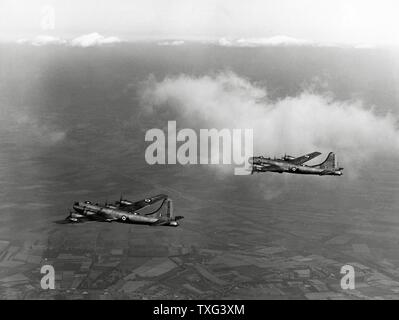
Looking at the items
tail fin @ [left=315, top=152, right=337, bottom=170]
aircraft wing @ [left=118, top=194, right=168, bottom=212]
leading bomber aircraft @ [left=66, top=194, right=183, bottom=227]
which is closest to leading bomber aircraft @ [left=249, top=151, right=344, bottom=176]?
tail fin @ [left=315, top=152, right=337, bottom=170]

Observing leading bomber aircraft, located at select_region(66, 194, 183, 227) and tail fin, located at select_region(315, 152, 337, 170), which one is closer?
leading bomber aircraft, located at select_region(66, 194, 183, 227)

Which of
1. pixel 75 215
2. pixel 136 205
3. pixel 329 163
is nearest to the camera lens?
pixel 75 215

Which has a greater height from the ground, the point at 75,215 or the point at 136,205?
the point at 136,205

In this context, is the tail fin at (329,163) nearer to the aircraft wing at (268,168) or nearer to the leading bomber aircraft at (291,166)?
the leading bomber aircraft at (291,166)

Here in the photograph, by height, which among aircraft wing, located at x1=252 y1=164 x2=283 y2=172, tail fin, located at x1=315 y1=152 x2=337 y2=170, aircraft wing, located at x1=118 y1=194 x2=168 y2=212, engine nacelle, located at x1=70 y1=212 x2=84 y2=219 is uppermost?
tail fin, located at x1=315 y1=152 x2=337 y2=170

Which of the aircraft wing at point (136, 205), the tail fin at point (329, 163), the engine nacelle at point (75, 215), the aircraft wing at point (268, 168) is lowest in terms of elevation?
the engine nacelle at point (75, 215)

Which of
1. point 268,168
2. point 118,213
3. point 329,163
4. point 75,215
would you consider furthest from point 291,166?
point 75,215

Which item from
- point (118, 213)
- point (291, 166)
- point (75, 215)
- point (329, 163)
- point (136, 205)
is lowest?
point (75, 215)

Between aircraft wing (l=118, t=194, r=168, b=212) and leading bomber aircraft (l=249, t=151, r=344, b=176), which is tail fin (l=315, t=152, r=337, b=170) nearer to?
leading bomber aircraft (l=249, t=151, r=344, b=176)

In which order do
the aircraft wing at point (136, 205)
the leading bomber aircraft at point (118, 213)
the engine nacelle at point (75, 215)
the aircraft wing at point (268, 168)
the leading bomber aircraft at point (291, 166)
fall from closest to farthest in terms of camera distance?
the aircraft wing at point (136, 205), the leading bomber aircraft at point (118, 213), the engine nacelle at point (75, 215), the aircraft wing at point (268, 168), the leading bomber aircraft at point (291, 166)

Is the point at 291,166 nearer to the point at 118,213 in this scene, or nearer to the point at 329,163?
the point at 329,163

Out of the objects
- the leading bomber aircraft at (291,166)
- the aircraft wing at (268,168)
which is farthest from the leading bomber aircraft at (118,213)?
the leading bomber aircraft at (291,166)
